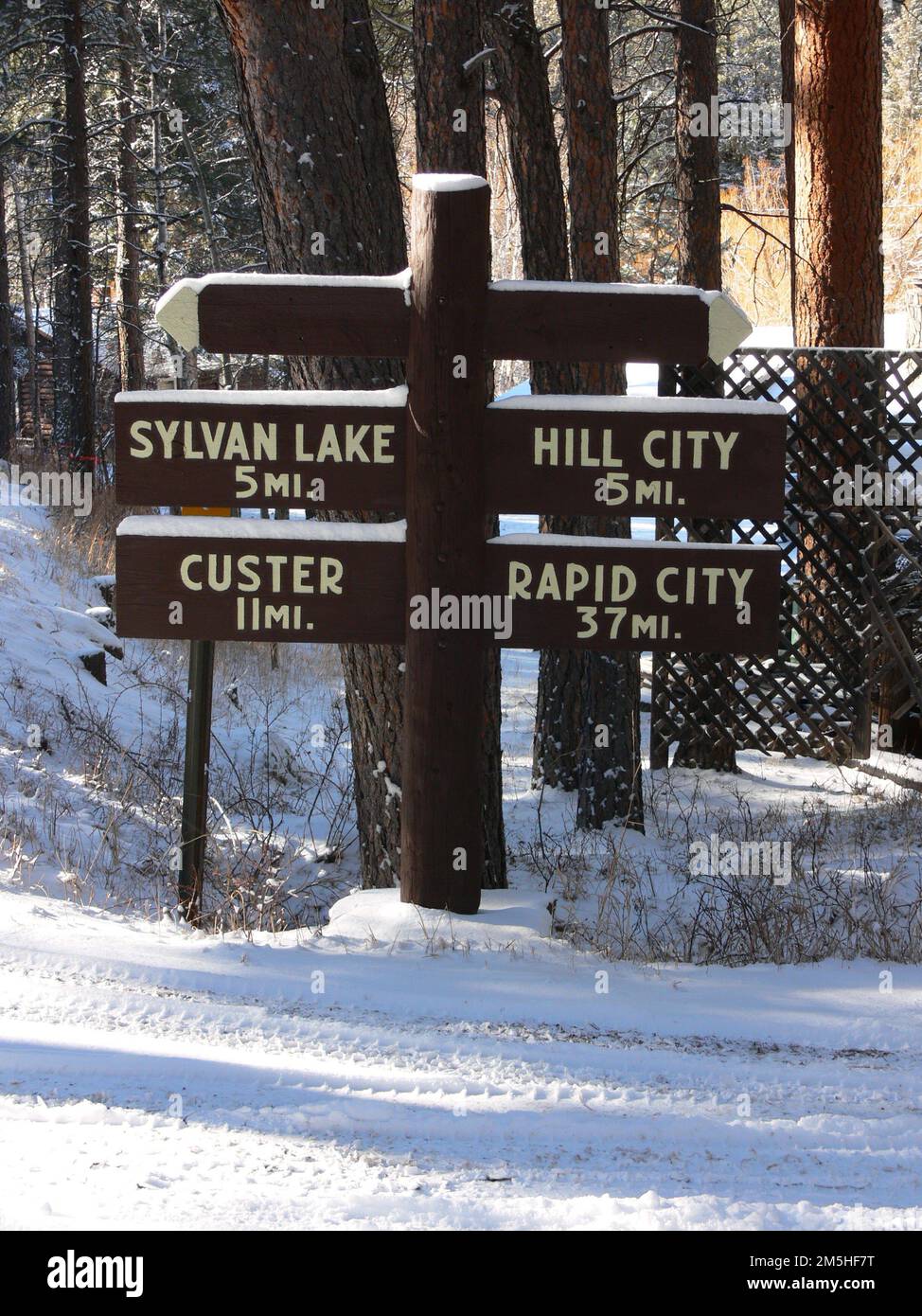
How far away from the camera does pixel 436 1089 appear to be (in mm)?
2955

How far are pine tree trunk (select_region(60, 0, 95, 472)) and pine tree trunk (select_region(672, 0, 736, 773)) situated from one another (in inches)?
426

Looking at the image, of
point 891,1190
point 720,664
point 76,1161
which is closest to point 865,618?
point 720,664

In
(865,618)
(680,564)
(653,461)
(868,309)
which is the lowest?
(865,618)

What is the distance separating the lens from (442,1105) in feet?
9.37

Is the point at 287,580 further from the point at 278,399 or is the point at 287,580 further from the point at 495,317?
the point at 495,317

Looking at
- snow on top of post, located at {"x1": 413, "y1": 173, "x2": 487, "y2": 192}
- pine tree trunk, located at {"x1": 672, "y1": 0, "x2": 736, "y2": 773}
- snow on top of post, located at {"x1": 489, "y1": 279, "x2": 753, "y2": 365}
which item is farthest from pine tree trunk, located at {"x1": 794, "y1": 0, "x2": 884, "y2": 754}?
snow on top of post, located at {"x1": 413, "y1": 173, "x2": 487, "y2": 192}

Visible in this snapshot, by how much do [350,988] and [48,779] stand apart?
155 inches

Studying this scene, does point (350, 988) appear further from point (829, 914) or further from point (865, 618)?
point (865, 618)

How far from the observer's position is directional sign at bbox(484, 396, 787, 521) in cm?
399

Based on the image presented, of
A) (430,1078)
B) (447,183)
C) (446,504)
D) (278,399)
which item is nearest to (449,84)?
(447,183)

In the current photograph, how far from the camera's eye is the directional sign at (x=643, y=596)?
13.3ft

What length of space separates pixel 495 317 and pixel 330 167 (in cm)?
119

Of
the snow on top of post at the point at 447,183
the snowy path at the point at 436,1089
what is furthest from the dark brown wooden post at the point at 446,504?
the snowy path at the point at 436,1089

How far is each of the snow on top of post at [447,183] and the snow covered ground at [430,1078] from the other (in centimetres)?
236
